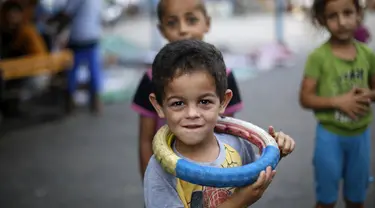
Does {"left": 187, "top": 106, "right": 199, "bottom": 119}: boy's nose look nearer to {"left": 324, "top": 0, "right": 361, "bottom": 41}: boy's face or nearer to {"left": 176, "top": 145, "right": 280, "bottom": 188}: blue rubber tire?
{"left": 176, "top": 145, "right": 280, "bottom": 188}: blue rubber tire

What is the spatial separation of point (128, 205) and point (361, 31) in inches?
78.8

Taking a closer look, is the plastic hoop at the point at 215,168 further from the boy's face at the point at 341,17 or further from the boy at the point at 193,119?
the boy's face at the point at 341,17

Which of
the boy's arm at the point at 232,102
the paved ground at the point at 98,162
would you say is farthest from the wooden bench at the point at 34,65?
the boy's arm at the point at 232,102

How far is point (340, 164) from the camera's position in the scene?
2840 mm

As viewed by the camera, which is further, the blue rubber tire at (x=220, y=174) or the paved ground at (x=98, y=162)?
the paved ground at (x=98, y=162)

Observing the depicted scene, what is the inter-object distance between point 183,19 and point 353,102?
0.89 m

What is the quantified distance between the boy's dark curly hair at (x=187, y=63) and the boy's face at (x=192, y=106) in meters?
0.02

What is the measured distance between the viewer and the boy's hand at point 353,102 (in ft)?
8.80

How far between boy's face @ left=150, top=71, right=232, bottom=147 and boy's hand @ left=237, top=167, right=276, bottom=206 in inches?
8.8

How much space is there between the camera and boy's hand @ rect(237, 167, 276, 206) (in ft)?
5.45

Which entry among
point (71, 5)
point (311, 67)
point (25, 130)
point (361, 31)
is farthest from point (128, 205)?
point (71, 5)

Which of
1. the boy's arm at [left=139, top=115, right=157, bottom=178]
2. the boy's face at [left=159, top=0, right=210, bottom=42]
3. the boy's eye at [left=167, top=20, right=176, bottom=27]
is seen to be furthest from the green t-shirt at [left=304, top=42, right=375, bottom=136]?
the boy's arm at [left=139, top=115, right=157, bottom=178]

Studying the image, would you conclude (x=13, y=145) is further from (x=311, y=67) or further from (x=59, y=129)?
(x=311, y=67)

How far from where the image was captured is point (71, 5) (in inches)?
243
